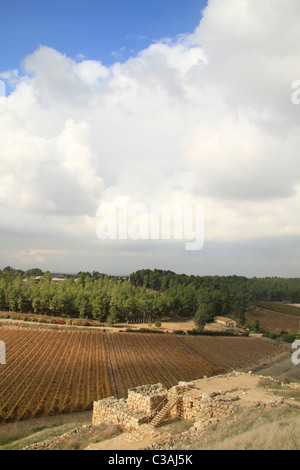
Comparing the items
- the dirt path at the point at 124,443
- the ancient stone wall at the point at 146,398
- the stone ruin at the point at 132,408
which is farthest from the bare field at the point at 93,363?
the dirt path at the point at 124,443

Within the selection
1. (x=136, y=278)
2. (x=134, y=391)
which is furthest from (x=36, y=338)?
(x=136, y=278)

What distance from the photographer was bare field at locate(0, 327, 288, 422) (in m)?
23.5

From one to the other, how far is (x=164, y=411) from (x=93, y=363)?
21414 mm

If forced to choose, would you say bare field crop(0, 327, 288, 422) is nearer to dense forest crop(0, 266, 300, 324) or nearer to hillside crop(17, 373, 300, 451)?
hillside crop(17, 373, 300, 451)

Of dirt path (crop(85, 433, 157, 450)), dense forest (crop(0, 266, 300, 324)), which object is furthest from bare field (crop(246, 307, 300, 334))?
dirt path (crop(85, 433, 157, 450))

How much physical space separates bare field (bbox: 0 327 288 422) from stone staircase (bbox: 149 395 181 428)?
9777mm

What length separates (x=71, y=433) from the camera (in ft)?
46.2

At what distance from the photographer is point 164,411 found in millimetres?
16000

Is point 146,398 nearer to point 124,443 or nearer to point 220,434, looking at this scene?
point 124,443

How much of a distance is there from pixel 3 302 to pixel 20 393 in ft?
186

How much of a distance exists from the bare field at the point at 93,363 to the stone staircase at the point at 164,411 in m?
9.78

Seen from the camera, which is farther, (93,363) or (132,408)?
(93,363)

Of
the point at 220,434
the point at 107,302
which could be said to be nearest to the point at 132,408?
the point at 220,434
